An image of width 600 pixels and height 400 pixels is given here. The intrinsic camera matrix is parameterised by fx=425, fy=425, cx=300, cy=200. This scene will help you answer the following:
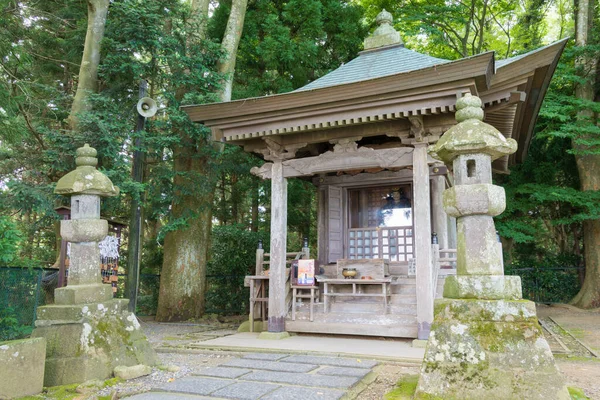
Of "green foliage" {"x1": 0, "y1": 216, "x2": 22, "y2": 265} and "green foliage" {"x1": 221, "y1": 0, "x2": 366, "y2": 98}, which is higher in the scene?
"green foliage" {"x1": 221, "y1": 0, "x2": 366, "y2": 98}

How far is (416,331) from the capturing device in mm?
6785

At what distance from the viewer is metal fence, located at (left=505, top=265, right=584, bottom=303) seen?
13.5 m

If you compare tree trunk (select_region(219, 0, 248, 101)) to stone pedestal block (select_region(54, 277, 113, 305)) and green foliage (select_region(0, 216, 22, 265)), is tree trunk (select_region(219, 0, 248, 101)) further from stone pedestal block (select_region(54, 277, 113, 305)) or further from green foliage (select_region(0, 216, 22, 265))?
stone pedestal block (select_region(54, 277, 113, 305))

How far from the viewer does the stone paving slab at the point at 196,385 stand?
4176 mm

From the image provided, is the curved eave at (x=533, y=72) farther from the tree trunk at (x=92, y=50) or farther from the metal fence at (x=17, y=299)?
the tree trunk at (x=92, y=50)

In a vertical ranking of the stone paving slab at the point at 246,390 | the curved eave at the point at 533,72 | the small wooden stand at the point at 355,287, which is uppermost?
the curved eave at the point at 533,72

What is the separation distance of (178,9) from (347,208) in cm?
615

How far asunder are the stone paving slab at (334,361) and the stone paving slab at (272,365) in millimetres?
251

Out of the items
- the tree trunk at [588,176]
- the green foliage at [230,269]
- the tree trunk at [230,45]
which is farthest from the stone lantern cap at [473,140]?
the tree trunk at [588,176]

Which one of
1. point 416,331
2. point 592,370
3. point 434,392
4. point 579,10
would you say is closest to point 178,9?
point 416,331

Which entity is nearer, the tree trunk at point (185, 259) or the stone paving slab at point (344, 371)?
the stone paving slab at point (344, 371)

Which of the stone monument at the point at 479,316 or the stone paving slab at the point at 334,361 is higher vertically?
the stone monument at the point at 479,316

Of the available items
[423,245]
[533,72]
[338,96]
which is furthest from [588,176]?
[338,96]

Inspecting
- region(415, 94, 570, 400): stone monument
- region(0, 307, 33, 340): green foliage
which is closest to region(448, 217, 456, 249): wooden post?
region(415, 94, 570, 400): stone monument
